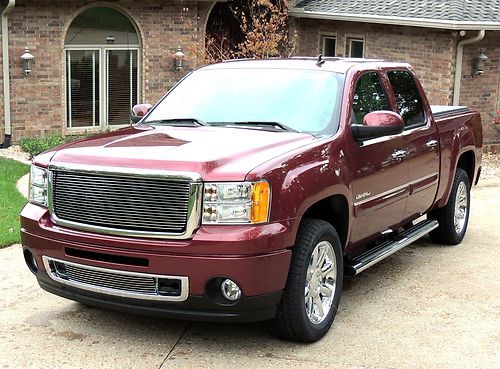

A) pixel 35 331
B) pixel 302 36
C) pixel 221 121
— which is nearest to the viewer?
pixel 35 331

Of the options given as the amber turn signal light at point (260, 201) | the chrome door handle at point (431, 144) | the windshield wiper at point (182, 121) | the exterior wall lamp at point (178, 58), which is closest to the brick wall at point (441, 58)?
the exterior wall lamp at point (178, 58)

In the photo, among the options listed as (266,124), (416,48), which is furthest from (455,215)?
(416,48)

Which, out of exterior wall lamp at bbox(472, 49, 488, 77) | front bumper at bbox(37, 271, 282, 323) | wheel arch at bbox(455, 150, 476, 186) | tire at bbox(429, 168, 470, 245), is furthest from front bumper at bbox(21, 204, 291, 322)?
exterior wall lamp at bbox(472, 49, 488, 77)

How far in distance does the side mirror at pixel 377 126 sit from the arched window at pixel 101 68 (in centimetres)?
1042

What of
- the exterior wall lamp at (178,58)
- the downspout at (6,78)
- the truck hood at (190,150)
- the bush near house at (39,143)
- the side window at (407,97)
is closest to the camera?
the truck hood at (190,150)

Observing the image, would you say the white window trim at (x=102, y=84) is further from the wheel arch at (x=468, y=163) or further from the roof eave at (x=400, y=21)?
the wheel arch at (x=468, y=163)

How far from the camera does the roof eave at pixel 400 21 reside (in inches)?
556

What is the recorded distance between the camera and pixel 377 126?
18.2 ft

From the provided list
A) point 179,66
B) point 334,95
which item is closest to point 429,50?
point 179,66

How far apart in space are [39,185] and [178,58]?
11017mm

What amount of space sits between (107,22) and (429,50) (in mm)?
6425

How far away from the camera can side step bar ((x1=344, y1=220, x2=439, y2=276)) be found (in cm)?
568

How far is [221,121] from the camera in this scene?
5.71 meters

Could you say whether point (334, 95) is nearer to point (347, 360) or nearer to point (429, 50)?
point (347, 360)
